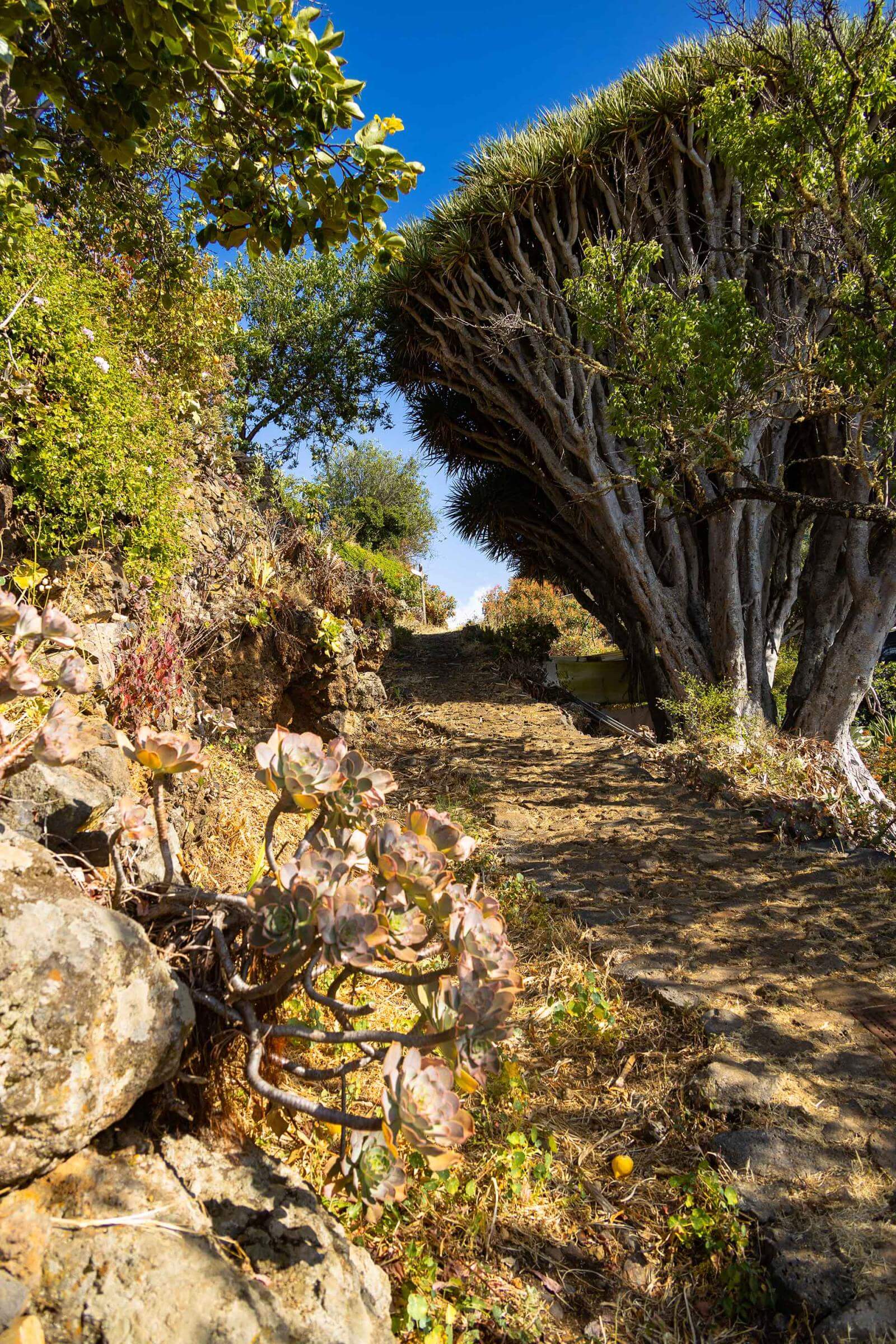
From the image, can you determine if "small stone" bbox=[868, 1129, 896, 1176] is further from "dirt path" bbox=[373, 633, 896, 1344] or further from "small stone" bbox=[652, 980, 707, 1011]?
"small stone" bbox=[652, 980, 707, 1011]

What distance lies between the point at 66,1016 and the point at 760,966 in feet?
10.7

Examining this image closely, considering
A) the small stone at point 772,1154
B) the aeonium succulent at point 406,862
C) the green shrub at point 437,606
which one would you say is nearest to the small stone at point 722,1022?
the small stone at point 772,1154

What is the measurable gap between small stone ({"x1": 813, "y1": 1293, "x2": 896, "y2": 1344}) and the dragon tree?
15.1 ft

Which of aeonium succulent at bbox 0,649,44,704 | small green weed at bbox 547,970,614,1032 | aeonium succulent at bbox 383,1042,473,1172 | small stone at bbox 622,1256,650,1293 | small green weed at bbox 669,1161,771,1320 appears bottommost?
small stone at bbox 622,1256,650,1293

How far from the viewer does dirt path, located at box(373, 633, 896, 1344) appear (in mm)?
1982

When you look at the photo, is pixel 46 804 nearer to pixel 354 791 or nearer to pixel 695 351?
pixel 354 791

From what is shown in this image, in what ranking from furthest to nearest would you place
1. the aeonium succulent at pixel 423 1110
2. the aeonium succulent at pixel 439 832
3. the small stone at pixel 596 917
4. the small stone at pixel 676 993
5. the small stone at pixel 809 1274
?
the small stone at pixel 596 917
the small stone at pixel 676 993
the small stone at pixel 809 1274
the aeonium succulent at pixel 439 832
the aeonium succulent at pixel 423 1110

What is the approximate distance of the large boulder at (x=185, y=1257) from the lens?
1.06 m

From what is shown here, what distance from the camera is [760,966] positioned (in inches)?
133

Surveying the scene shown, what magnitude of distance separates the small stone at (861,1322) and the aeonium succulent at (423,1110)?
1342mm

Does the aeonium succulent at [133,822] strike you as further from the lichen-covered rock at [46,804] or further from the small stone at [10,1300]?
the small stone at [10,1300]

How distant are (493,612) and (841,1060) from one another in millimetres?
14473

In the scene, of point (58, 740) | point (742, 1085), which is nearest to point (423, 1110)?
point (58, 740)

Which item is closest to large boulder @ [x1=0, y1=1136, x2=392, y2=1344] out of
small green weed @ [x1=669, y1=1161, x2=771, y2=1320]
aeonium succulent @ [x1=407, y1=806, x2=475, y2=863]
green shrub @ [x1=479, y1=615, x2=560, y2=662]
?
aeonium succulent @ [x1=407, y1=806, x2=475, y2=863]
